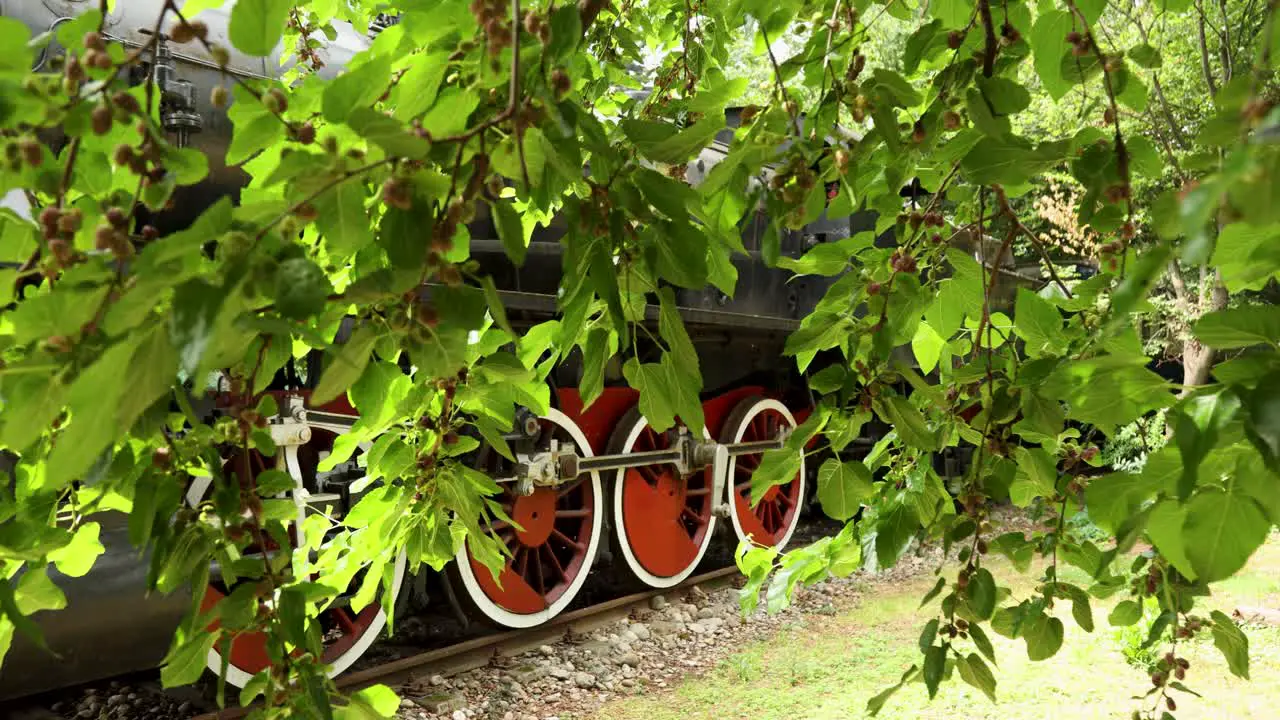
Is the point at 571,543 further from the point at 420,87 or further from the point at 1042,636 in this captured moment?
the point at 420,87

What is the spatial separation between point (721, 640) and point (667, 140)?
396 cm

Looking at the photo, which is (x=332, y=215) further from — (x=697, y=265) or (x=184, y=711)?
(x=184, y=711)

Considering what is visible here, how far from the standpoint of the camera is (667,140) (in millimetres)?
1058

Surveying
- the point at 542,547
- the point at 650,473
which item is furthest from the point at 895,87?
the point at 650,473

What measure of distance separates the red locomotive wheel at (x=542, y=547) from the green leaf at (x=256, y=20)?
3.50 metres

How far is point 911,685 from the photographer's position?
131 inches

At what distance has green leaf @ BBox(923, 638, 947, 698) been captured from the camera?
4.08 ft

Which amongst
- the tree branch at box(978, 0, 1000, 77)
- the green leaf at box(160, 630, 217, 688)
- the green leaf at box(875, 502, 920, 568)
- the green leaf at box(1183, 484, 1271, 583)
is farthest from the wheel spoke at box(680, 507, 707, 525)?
the green leaf at box(1183, 484, 1271, 583)

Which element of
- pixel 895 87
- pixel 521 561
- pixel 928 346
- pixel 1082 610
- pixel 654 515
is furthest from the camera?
pixel 654 515

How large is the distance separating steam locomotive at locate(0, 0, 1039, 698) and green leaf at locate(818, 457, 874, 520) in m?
0.99

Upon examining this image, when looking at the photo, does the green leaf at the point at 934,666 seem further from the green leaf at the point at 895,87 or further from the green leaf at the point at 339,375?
the green leaf at the point at 339,375

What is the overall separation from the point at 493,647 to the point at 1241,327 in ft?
12.7

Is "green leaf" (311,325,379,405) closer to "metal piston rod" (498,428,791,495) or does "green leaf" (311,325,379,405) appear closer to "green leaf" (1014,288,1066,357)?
"green leaf" (1014,288,1066,357)

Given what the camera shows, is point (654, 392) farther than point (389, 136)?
Yes
